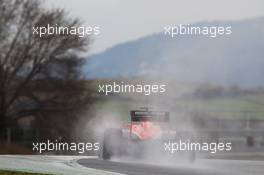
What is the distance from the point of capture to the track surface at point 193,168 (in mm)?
12633

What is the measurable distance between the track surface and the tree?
91 cm

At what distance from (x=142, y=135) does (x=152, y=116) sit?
306 millimetres

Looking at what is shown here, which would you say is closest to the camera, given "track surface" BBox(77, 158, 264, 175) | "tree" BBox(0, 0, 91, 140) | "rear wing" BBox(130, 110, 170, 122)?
"track surface" BBox(77, 158, 264, 175)

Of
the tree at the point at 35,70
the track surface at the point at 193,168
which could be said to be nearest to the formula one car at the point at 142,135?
the track surface at the point at 193,168

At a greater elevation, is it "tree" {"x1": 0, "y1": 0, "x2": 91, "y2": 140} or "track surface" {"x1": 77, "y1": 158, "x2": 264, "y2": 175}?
"tree" {"x1": 0, "y1": 0, "x2": 91, "y2": 140}

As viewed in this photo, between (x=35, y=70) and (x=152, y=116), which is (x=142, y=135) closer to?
(x=152, y=116)

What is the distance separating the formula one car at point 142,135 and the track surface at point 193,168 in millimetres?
130

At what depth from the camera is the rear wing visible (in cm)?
1275

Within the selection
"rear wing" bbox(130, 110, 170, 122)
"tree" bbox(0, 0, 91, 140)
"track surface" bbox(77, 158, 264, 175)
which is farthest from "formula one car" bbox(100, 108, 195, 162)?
"tree" bbox(0, 0, 91, 140)

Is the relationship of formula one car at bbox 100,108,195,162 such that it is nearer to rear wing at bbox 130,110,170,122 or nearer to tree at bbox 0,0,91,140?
rear wing at bbox 130,110,170,122

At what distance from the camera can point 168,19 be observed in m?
12.7

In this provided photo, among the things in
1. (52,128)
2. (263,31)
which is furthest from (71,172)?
(263,31)

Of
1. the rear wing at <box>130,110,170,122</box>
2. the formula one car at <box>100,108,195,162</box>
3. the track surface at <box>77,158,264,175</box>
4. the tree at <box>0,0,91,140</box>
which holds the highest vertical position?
the tree at <box>0,0,91,140</box>

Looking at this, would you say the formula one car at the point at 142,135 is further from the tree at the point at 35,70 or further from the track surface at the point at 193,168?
the tree at the point at 35,70
